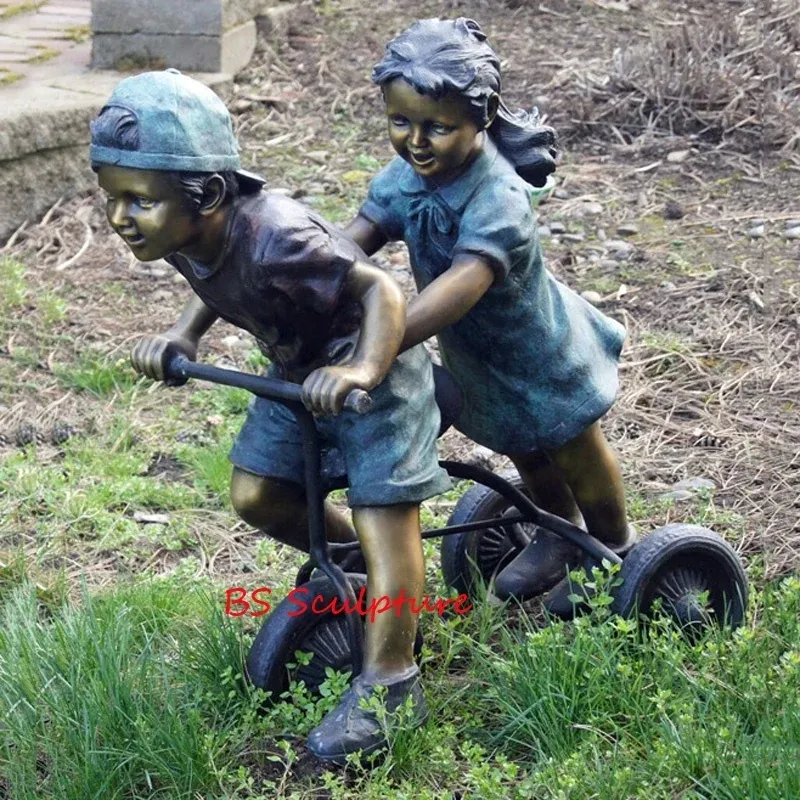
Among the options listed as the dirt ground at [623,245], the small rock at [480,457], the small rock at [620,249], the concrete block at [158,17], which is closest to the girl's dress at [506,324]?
the dirt ground at [623,245]

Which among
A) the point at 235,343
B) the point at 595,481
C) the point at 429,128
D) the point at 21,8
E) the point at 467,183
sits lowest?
the point at 235,343

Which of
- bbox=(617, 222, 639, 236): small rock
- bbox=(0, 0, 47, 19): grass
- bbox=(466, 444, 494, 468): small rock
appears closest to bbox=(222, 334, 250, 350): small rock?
bbox=(466, 444, 494, 468): small rock

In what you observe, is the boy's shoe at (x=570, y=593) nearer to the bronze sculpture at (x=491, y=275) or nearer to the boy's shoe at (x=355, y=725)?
the bronze sculpture at (x=491, y=275)

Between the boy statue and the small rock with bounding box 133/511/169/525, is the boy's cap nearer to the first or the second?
the boy statue

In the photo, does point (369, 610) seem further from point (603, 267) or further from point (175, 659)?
point (603, 267)

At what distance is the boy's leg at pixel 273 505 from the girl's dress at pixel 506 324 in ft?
1.52

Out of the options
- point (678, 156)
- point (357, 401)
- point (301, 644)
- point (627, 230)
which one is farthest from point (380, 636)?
point (678, 156)

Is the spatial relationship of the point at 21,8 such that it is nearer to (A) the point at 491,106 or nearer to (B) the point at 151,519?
(B) the point at 151,519

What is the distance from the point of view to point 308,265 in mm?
2910

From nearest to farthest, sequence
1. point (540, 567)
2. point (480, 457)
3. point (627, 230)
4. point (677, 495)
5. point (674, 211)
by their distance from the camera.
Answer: point (540, 567), point (677, 495), point (480, 457), point (627, 230), point (674, 211)

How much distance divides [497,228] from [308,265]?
0.43 meters

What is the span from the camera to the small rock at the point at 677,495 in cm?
446

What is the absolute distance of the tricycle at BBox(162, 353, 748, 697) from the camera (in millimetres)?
3156

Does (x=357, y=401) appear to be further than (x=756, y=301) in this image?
No
